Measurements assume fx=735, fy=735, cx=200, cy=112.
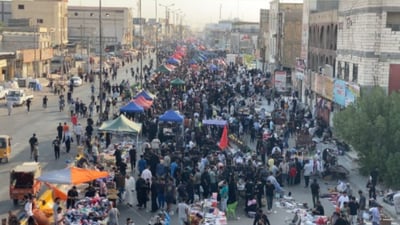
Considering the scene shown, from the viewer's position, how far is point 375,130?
23.8 meters

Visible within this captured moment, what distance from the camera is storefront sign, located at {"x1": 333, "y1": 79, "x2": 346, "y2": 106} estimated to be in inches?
1362

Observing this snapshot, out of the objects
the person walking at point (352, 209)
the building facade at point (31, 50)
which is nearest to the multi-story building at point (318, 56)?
the person walking at point (352, 209)

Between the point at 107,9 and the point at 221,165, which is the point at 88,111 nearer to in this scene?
the point at 221,165

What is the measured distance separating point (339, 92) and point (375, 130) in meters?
12.2

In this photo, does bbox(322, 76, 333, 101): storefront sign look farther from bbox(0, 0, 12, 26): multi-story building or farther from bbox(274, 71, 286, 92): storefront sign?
bbox(0, 0, 12, 26): multi-story building

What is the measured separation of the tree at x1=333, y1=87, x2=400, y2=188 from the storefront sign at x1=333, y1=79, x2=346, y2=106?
30.9 feet

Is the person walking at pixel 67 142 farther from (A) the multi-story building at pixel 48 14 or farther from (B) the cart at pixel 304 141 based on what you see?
(A) the multi-story building at pixel 48 14

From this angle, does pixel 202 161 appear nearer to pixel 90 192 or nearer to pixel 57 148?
pixel 90 192

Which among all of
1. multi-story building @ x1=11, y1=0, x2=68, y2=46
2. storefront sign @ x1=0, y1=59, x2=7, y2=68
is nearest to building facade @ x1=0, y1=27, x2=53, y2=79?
storefront sign @ x1=0, y1=59, x2=7, y2=68

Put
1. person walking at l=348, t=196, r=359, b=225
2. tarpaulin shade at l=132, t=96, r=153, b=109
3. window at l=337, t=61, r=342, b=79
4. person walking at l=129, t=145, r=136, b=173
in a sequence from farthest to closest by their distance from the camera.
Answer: window at l=337, t=61, r=342, b=79 < tarpaulin shade at l=132, t=96, r=153, b=109 < person walking at l=129, t=145, r=136, b=173 < person walking at l=348, t=196, r=359, b=225

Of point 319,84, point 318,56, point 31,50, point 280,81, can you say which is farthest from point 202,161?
point 31,50

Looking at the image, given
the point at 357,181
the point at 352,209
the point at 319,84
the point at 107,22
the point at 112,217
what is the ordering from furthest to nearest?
the point at 107,22
the point at 319,84
the point at 357,181
the point at 352,209
the point at 112,217

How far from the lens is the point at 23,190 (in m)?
20.9

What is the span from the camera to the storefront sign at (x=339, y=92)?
34.6m
